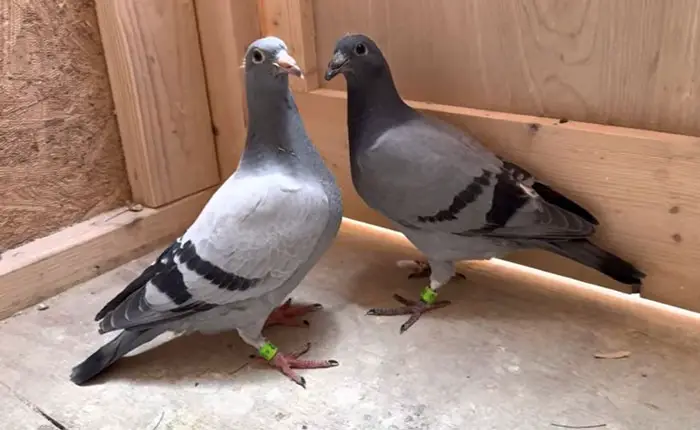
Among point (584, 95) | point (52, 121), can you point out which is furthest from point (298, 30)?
point (584, 95)

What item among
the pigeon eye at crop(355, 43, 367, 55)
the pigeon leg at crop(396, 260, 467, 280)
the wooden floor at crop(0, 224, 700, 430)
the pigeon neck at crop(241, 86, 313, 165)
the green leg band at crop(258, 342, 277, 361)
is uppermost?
the pigeon eye at crop(355, 43, 367, 55)

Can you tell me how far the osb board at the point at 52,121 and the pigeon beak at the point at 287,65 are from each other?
2.14 feet

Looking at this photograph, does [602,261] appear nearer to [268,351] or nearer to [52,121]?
[268,351]

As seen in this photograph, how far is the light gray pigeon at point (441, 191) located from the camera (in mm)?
1475

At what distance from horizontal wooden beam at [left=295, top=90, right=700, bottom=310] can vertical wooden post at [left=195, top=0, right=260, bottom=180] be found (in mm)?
573

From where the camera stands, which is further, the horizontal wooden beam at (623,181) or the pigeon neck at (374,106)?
the pigeon neck at (374,106)

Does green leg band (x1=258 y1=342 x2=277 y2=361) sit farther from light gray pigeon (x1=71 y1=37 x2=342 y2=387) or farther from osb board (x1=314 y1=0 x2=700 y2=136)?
osb board (x1=314 y1=0 x2=700 y2=136)

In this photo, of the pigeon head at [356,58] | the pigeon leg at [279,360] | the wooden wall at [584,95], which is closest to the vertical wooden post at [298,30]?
the wooden wall at [584,95]

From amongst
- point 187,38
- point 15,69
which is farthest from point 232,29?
point 15,69

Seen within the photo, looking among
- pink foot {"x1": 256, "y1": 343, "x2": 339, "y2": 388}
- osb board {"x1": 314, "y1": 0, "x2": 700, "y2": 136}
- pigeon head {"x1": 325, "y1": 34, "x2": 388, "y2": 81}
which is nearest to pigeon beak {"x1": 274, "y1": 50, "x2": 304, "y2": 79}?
pigeon head {"x1": 325, "y1": 34, "x2": 388, "y2": 81}

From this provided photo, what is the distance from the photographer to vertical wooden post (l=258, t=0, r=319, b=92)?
1.83m

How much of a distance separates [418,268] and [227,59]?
2.42ft

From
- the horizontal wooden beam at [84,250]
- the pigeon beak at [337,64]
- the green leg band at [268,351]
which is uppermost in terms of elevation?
the pigeon beak at [337,64]

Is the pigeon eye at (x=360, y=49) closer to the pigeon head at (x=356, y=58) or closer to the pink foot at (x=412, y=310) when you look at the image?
the pigeon head at (x=356, y=58)
